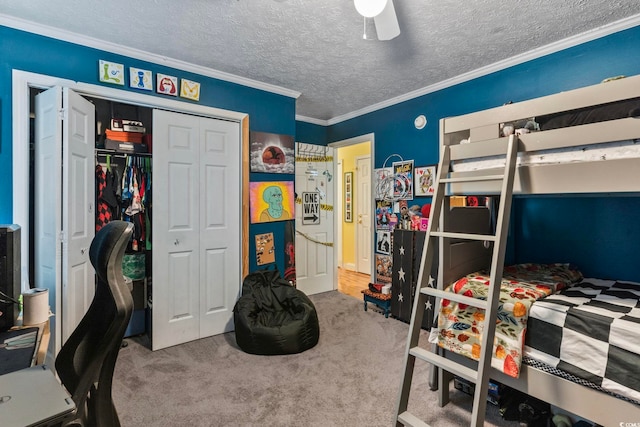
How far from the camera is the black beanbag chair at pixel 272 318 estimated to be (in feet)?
8.39

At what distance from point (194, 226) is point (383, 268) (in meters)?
2.41

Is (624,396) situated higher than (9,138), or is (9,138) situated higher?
(9,138)

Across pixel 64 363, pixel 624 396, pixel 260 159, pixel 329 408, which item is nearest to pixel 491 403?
pixel 624 396

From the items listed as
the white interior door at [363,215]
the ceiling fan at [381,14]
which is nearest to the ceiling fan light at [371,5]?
the ceiling fan at [381,14]

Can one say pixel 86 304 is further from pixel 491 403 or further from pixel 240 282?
pixel 491 403

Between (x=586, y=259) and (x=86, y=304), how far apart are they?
12.7ft

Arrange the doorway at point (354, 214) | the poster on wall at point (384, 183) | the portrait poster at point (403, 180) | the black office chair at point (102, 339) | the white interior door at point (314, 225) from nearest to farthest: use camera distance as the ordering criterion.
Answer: the black office chair at point (102, 339), the portrait poster at point (403, 180), the poster on wall at point (384, 183), the white interior door at point (314, 225), the doorway at point (354, 214)

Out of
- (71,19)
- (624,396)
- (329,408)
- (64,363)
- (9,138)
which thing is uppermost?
(71,19)

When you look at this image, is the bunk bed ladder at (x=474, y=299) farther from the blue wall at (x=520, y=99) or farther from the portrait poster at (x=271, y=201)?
the portrait poster at (x=271, y=201)

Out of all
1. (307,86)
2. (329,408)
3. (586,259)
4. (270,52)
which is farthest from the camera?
(307,86)

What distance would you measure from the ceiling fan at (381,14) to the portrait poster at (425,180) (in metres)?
1.89

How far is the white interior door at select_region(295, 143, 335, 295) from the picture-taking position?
14.0 ft

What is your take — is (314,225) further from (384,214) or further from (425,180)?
(425,180)

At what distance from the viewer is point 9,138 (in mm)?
2182
